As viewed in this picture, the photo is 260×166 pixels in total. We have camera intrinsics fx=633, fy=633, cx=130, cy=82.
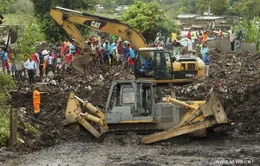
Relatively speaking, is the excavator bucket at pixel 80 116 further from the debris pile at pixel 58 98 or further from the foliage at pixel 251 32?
the foliage at pixel 251 32

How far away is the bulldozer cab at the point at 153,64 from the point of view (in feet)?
77.2

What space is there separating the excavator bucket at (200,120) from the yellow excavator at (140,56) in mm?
5299

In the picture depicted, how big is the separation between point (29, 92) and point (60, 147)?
6660mm

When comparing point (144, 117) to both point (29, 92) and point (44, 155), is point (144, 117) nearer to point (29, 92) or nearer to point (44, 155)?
point (44, 155)

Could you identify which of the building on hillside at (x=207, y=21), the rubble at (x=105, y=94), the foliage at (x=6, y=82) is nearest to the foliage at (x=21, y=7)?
the rubble at (x=105, y=94)

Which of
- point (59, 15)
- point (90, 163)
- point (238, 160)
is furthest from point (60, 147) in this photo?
point (59, 15)

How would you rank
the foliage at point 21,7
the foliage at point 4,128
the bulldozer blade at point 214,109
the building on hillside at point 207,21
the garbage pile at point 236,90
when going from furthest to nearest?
the building on hillside at point 207,21
the foliage at point 21,7
the garbage pile at point 236,90
the foliage at point 4,128
the bulldozer blade at point 214,109

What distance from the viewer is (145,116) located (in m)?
19.1

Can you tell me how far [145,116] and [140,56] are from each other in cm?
501

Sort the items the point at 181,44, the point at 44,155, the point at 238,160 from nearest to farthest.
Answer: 1. the point at 238,160
2. the point at 44,155
3. the point at 181,44

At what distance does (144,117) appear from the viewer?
18969 mm

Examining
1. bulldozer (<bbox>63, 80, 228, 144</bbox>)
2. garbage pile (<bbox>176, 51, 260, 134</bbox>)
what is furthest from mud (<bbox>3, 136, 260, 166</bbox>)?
garbage pile (<bbox>176, 51, 260, 134</bbox>)

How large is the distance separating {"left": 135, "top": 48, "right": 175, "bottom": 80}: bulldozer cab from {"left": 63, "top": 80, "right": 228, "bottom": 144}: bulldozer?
3836 millimetres

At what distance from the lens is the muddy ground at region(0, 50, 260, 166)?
55.4ft
